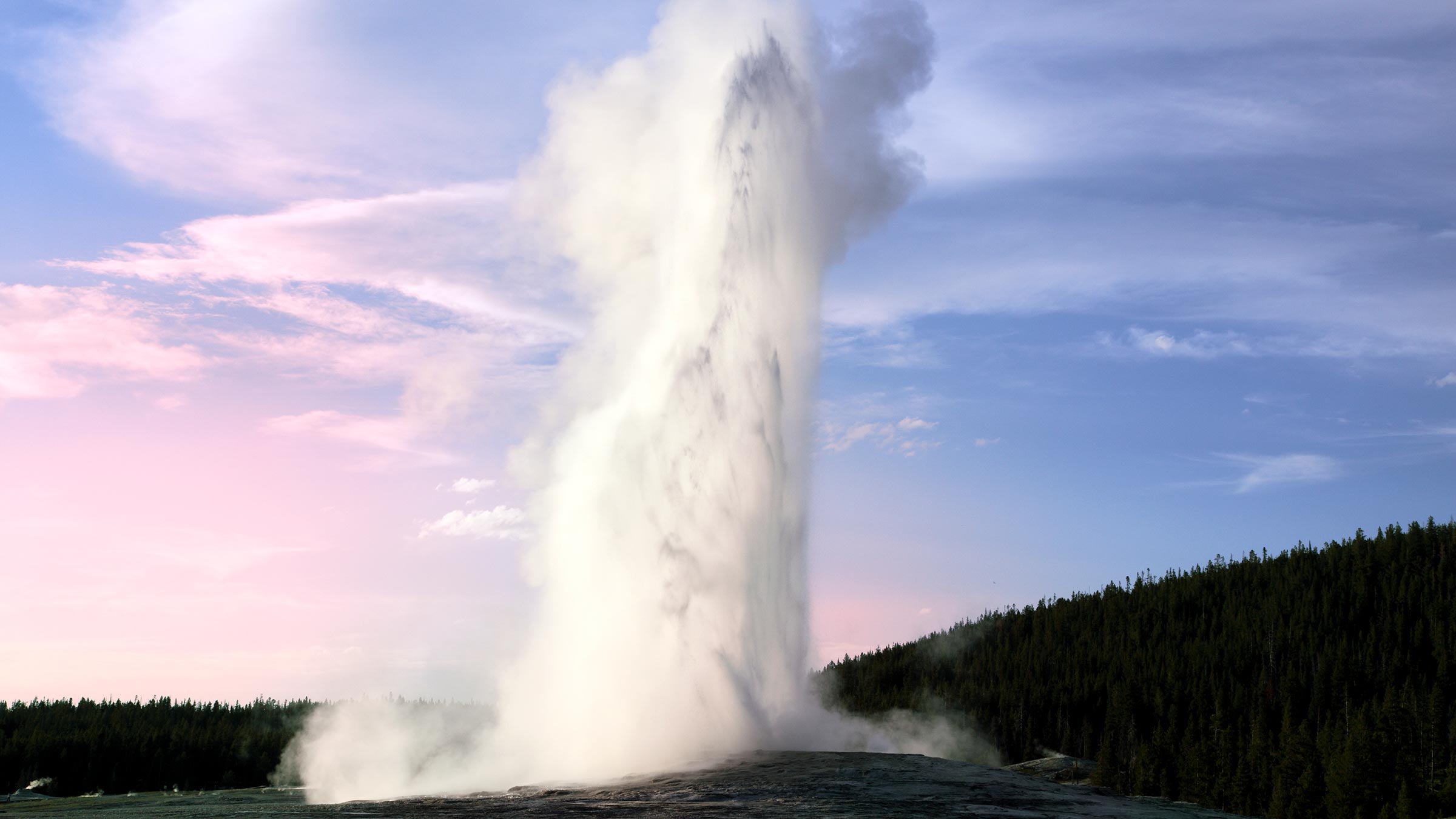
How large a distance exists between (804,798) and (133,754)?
13047 centimetres

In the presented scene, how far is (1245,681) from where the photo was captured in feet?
484

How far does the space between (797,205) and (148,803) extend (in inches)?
1761

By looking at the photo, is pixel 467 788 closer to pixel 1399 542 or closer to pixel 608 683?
pixel 608 683

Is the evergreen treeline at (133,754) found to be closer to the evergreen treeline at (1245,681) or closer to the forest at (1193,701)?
the forest at (1193,701)

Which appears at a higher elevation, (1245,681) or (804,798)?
(1245,681)

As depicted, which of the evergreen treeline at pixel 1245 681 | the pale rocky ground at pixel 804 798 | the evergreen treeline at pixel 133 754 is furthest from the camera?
the evergreen treeline at pixel 133 754

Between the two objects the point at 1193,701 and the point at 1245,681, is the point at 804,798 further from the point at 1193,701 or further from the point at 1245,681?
the point at 1245,681

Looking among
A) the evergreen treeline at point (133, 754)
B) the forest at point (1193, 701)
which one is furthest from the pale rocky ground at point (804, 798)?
the evergreen treeline at point (133, 754)

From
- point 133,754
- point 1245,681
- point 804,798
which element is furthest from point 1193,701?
point 133,754

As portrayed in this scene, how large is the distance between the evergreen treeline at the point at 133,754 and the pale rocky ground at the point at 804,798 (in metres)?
103

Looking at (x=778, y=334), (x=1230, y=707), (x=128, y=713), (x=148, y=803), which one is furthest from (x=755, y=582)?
(x=128, y=713)

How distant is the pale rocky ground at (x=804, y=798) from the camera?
3177 cm

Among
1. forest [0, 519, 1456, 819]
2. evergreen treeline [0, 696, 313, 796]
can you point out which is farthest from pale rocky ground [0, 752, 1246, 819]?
evergreen treeline [0, 696, 313, 796]

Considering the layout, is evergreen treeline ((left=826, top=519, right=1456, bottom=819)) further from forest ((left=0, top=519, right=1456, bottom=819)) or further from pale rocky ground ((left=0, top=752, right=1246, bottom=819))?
pale rocky ground ((left=0, top=752, right=1246, bottom=819))
